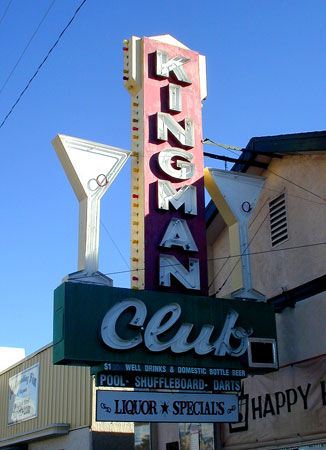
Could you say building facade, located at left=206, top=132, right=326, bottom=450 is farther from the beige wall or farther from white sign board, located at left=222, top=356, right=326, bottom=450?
the beige wall

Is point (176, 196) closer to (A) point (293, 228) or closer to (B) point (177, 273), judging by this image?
(B) point (177, 273)

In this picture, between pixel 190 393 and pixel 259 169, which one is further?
pixel 259 169

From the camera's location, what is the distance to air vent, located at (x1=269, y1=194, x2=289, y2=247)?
16.2 m

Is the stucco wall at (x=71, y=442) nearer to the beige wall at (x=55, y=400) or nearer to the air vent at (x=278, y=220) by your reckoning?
Answer: the beige wall at (x=55, y=400)

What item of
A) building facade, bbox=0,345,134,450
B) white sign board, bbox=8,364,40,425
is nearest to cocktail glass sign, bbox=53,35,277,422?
building facade, bbox=0,345,134,450

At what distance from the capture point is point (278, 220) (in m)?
16.4

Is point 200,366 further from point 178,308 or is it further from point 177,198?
point 177,198

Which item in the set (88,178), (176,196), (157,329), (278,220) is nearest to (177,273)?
(157,329)

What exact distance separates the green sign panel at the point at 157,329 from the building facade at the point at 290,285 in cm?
80

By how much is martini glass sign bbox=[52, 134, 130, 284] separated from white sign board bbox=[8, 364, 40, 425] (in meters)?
12.0

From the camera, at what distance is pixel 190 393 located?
13336mm

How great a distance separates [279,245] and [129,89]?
491 cm

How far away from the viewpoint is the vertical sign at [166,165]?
556 inches

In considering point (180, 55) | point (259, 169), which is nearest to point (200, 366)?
point (259, 169)
